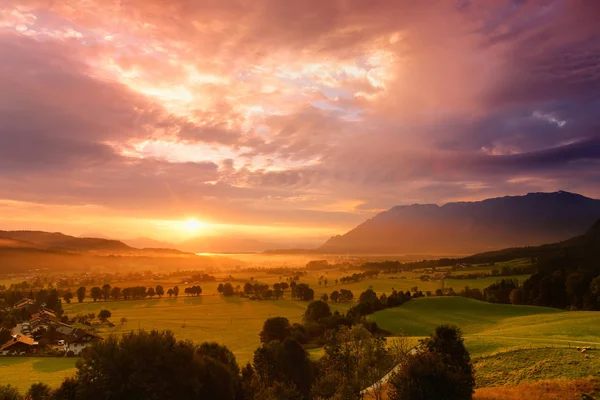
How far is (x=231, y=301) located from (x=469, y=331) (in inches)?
4560

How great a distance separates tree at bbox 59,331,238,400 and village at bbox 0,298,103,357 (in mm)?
52707

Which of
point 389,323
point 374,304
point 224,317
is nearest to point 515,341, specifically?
point 389,323

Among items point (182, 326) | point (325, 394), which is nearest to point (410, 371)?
point (325, 394)

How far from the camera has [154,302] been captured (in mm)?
→ 179375

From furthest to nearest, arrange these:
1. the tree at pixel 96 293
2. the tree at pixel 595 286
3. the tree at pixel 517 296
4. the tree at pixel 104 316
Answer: the tree at pixel 96 293, the tree at pixel 104 316, the tree at pixel 517 296, the tree at pixel 595 286

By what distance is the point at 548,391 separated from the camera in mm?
31500

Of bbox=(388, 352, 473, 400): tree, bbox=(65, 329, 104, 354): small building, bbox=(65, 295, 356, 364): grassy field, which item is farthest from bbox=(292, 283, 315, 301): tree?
bbox=(388, 352, 473, 400): tree

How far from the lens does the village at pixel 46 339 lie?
92750 millimetres

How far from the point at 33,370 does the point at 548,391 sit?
86499 millimetres

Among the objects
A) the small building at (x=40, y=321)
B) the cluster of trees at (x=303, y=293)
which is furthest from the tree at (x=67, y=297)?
the cluster of trees at (x=303, y=293)

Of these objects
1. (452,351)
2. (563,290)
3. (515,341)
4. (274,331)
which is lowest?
(274,331)

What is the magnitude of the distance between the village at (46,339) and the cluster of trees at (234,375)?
169 ft

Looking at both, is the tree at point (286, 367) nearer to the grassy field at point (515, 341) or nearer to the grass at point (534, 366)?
the grassy field at point (515, 341)

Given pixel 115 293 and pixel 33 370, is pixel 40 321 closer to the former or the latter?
pixel 33 370
